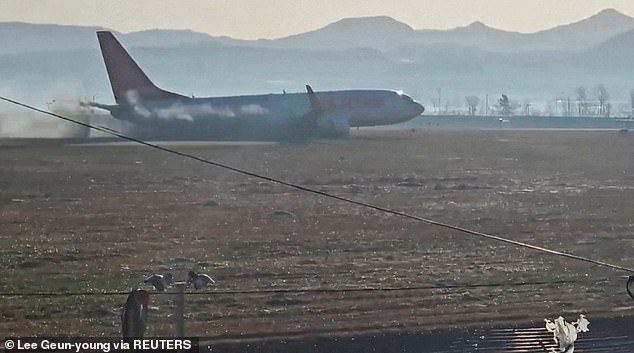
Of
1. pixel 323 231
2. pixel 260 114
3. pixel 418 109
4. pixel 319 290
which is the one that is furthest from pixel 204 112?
pixel 319 290

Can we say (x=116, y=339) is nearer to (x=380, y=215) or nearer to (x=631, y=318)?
(x=631, y=318)

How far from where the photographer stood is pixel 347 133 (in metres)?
21.8

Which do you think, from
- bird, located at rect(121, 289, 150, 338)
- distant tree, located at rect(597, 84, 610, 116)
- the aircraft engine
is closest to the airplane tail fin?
the aircraft engine

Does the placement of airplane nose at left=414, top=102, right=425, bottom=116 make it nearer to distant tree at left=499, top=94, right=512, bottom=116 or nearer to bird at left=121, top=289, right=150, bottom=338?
distant tree at left=499, top=94, right=512, bottom=116

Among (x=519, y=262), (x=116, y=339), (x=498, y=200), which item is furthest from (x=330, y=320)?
(x=498, y=200)

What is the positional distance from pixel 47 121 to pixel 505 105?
10.2 metres

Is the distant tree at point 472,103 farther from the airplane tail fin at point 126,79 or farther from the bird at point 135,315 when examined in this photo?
the bird at point 135,315

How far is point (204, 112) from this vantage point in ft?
61.7

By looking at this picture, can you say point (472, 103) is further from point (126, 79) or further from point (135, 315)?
point (135, 315)

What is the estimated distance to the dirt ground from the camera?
9.96 metres

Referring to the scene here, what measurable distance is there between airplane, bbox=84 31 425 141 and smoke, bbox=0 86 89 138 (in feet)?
1.76

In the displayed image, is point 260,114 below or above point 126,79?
below

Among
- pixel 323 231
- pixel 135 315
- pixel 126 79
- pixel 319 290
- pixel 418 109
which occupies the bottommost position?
pixel 319 290

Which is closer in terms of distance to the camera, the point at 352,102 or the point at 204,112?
the point at 204,112
